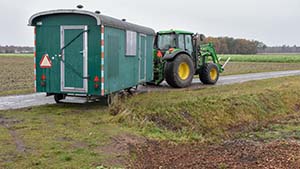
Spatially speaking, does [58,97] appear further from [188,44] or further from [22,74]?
[22,74]

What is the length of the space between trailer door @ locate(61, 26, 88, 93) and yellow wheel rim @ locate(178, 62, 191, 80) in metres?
6.35

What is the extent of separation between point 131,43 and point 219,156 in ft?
19.4

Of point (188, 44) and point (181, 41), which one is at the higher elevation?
point (181, 41)

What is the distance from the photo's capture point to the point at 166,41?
1702 centimetres

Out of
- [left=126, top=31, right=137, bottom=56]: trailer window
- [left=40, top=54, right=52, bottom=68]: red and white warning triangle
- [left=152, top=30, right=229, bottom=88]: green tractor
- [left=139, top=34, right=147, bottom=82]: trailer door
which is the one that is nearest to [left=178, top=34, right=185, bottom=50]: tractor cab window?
[left=152, top=30, right=229, bottom=88]: green tractor

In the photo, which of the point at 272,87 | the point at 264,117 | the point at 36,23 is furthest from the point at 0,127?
the point at 272,87

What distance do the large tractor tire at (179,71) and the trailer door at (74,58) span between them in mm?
5601

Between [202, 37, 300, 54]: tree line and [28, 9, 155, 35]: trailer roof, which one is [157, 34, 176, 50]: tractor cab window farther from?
[202, 37, 300, 54]: tree line

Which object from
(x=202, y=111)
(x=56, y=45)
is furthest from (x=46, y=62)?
(x=202, y=111)

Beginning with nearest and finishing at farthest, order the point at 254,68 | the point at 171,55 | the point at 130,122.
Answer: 1. the point at 130,122
2. the point at 171,55
3. the point at 254,68

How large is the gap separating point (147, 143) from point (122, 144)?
0.69 meters

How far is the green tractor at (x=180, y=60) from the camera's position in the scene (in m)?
16.1

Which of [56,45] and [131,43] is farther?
[131,43]

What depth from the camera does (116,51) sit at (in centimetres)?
1162
